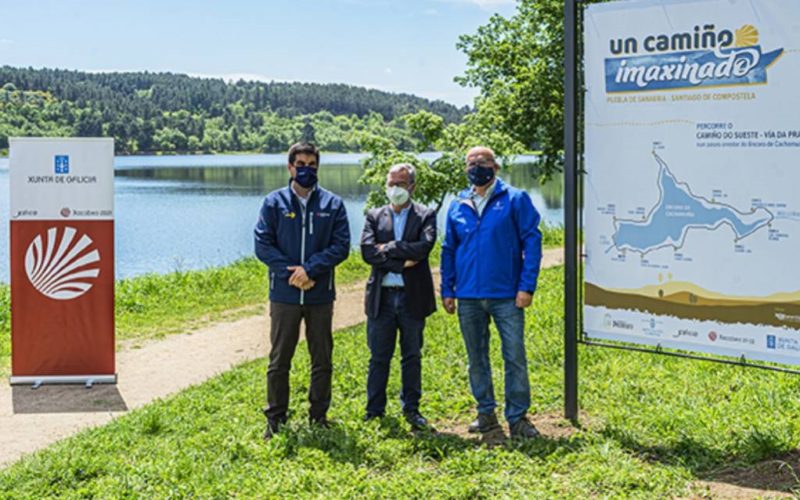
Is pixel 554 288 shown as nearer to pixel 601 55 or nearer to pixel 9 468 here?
pixel 601 55

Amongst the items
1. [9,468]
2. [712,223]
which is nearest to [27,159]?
[9,468]

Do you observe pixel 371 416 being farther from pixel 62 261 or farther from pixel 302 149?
pixel 62 261

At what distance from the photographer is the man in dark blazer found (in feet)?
20.5

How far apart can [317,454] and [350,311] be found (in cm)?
681

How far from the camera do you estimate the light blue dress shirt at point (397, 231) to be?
6.33 metres

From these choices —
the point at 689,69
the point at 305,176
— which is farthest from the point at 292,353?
the point at 689,69

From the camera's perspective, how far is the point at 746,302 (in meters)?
5.31

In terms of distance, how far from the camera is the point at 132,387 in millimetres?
8352

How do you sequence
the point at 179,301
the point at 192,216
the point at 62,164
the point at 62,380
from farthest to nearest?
the point at 192,216 < the point at 179,301 < the point at 62,380 < the point at 62,164

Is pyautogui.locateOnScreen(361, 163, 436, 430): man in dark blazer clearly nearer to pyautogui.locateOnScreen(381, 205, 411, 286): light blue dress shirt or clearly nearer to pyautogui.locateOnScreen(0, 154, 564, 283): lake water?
pyautogui.locateOnScreen(381, 205, 411, 286): light blue dress shirt

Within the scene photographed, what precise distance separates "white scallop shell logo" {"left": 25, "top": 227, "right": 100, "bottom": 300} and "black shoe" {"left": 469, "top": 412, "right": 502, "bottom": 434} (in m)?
4.05

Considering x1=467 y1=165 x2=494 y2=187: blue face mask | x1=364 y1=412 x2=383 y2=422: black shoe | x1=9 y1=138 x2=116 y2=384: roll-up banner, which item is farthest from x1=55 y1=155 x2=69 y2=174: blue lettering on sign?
x1=467 y1=165 x2=494 y2=187: blue face mask

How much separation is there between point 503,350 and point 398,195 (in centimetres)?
130

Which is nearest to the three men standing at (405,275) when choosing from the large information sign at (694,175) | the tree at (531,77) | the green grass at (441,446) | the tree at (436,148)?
the green grass at (441,446)
